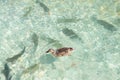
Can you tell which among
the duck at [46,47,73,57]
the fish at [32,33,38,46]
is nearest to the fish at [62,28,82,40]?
the duck at [46,47,73,57]

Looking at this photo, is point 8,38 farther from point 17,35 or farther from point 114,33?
point 114,33

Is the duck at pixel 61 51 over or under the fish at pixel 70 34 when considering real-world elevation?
under

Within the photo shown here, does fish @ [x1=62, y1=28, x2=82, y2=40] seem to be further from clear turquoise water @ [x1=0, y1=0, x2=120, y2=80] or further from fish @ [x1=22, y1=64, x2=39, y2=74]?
fish @ [x1=22, y1=64, x2=39, y2=74]

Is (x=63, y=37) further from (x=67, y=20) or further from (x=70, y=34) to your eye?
(x=67, y=20)

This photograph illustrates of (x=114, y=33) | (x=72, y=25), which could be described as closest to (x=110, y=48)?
(x=114, y=33)

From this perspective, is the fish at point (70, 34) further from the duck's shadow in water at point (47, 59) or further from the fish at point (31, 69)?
the fish at point (31, 69)

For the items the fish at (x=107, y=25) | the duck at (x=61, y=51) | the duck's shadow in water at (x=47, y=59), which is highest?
the fish at (x=107, y=25)

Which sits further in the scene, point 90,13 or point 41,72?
point 90,13

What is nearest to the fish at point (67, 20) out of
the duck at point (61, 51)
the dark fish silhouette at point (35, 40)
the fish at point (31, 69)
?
the dark fish silhouette at point (35, 40)
